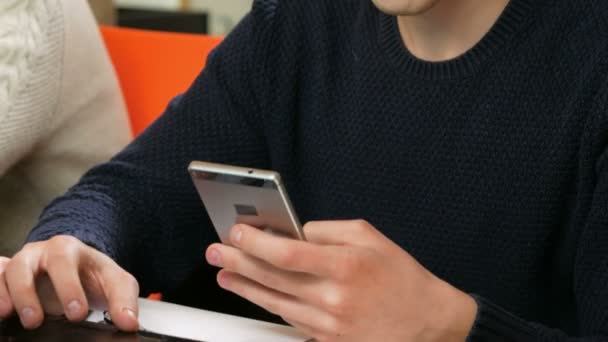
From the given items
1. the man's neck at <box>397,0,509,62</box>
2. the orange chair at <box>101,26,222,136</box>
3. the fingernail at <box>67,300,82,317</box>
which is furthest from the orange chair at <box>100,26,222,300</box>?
the fingernail at <box>67,300,82,317</box>

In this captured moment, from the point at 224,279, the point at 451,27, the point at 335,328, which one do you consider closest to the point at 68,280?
the point at 224,279

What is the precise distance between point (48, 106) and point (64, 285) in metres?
0.47

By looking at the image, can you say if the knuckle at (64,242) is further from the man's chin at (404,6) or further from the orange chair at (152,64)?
the orange chair at (152,64)

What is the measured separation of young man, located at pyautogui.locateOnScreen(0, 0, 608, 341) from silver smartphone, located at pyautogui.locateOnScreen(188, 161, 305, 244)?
0.02 metres

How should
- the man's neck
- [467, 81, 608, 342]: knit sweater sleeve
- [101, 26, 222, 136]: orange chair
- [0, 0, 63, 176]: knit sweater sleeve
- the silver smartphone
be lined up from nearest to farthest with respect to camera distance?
the silver smartphone, [467, 81, 608, 342]: knit sweater sleeve, the man's neck, [0, 0, 63, 176]: knit sweater sleeve, [101, 26, 222, 136]: orange chair

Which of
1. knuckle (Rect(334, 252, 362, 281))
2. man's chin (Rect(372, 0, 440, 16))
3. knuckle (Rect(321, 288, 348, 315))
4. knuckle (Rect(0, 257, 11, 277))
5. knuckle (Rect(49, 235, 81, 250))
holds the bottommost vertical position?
knuckle (Rect(0, 257, 11, 277))

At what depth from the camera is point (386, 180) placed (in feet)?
3.48

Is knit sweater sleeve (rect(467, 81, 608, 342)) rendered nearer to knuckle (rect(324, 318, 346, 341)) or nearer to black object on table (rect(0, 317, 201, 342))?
knuckle (rect(324, 318, 346, 341))

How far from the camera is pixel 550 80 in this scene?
963mm

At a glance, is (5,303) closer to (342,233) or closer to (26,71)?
(342,233)

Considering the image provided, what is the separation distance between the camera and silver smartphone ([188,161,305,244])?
71cm

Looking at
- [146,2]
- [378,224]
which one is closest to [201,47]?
[378,224]

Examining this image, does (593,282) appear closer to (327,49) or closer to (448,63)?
(448,63)

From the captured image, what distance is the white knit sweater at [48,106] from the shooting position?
1.23 meters
